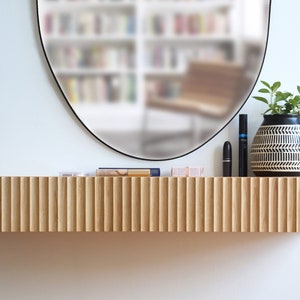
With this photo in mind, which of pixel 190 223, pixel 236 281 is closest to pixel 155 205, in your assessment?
pixel 190 223

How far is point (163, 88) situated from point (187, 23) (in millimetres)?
156

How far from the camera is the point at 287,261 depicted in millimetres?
1185

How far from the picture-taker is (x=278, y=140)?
1086mm

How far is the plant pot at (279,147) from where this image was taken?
1078mm

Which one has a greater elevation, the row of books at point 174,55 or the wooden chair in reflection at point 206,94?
the row of books at point 174,55

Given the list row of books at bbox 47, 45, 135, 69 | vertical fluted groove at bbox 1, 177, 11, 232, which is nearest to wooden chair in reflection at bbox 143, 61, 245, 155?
row of books at bbox 47, 45, 135, 69

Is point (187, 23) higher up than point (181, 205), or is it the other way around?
point (187, 23)

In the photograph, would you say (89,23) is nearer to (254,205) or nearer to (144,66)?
(144,66)

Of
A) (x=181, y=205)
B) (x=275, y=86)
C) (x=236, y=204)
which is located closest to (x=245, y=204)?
(x=236, y=204)

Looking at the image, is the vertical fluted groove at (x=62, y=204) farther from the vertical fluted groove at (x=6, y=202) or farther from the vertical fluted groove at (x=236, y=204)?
the vertical fluted groove at (x=236, y=204)

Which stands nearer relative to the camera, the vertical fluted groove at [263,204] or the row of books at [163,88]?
the vertical fluted groove at [263,204]

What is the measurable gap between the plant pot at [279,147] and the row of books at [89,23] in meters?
0.38

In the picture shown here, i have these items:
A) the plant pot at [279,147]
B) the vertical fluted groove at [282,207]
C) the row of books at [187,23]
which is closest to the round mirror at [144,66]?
the row of books at [187,23]

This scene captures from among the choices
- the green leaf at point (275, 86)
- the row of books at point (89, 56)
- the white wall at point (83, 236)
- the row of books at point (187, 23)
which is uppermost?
the row of books at point (187, 23)
